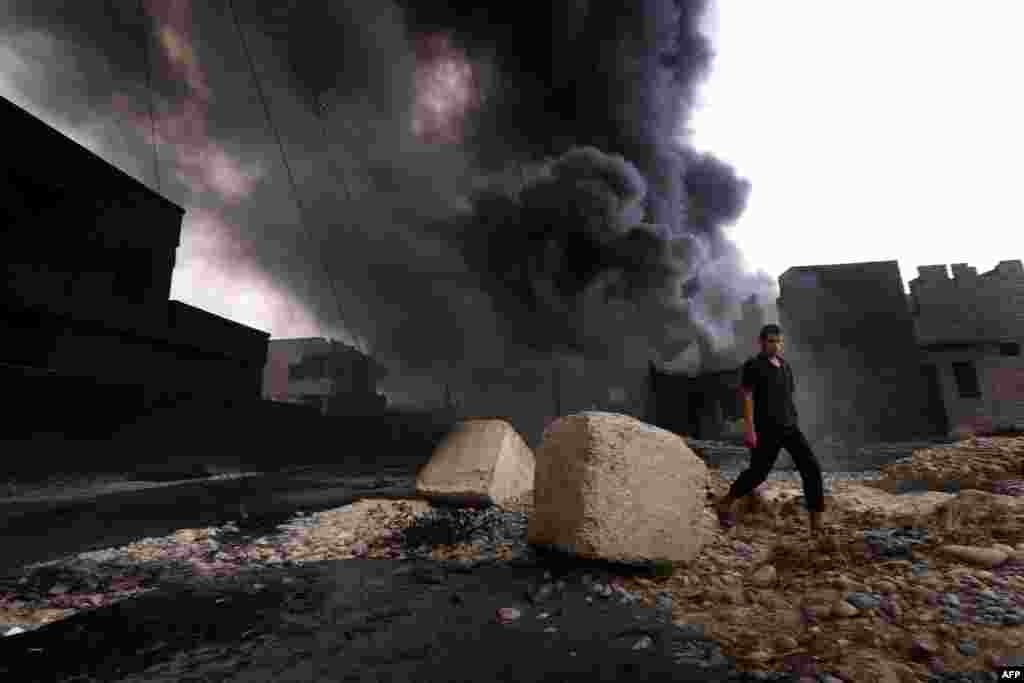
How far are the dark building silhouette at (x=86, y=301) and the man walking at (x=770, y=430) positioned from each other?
647 inches

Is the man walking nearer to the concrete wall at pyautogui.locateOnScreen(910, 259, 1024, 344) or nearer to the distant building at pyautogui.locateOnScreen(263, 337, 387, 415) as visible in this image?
the concrete wall at pyautogui.locateOnScreen(910, 259, 1024, 344)

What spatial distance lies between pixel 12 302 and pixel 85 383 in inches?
112

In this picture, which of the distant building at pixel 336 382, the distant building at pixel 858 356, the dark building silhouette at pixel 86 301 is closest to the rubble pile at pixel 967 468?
the distant building at pixel 858 356

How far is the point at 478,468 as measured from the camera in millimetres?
5523

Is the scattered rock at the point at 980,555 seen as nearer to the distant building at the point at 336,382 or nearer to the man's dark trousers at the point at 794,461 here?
the man's dark trousers at the point at 794,461

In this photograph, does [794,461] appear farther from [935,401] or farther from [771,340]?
[935,401]

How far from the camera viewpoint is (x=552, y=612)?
2.54m

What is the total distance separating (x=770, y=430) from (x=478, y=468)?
3.21m

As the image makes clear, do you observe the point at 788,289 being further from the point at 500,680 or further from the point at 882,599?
the point at 500,680

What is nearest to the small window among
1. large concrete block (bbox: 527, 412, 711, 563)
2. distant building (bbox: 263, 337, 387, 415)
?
large concrete block (bbox: 527, 412, 711, 563)

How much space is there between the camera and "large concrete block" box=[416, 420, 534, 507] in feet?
17.6

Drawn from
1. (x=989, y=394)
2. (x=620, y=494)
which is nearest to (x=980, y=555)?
(x=620, y=494)

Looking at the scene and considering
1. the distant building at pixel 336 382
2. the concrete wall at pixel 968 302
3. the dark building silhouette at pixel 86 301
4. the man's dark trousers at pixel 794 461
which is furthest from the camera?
the distant building at pixel 336 382

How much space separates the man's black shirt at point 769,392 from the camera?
3607mm
